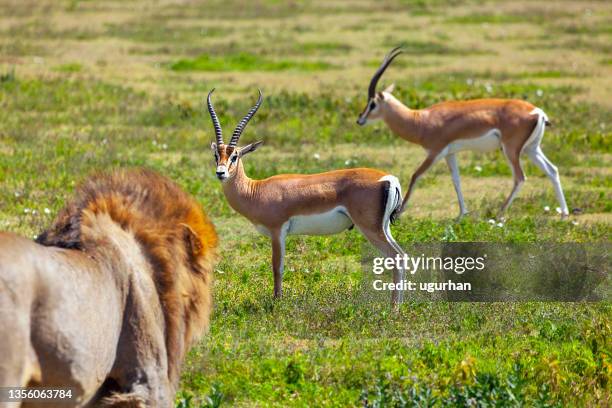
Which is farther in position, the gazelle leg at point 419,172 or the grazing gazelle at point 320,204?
the gazelle leg at point 419,172

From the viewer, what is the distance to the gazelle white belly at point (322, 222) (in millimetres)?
8016

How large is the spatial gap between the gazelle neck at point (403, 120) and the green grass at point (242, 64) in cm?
788

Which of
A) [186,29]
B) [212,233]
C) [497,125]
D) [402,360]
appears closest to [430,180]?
[497,125]

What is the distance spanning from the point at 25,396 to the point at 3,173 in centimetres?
832

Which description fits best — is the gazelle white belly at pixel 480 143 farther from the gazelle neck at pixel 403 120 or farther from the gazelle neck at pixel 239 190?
the gazelle neck at pixel 239 190

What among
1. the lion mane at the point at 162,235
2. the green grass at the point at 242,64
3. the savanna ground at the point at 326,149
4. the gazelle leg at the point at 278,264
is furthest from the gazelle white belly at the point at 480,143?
the green grass at the point at 242,64

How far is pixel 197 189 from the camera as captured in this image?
1114 cm

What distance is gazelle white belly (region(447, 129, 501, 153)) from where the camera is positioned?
11.4 m

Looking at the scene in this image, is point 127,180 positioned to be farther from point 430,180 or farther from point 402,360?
point 430,180

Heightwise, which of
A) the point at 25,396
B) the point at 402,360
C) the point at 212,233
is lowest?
the point at 402,360

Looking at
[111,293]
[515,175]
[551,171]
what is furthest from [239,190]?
[111,293]

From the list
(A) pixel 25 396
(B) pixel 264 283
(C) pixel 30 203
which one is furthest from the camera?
(C) pixel 30 203

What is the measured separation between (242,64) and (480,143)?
9158 mm
